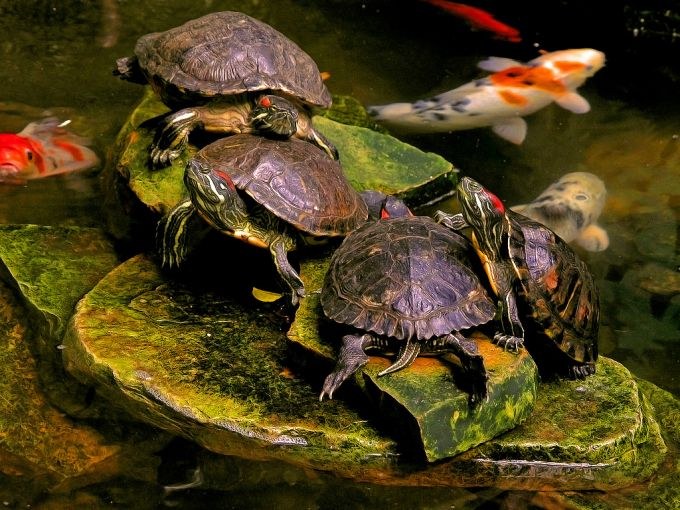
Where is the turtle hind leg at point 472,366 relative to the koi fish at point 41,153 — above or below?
above

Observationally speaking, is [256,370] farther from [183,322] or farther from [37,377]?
[37,377]

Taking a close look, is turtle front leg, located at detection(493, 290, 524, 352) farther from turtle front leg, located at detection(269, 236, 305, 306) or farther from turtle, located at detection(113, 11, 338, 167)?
turtle, located at detection(113, 11, 338, 167)

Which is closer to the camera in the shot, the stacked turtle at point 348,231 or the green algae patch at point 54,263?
the stacked turtle at point 348,231

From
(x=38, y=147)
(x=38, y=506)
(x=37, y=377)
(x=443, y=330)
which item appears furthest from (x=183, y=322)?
(x=38, y=147)

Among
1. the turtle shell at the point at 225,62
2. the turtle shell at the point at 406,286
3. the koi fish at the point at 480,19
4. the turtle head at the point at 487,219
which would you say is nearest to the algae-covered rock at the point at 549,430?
the turtle shell at the point at 406,286

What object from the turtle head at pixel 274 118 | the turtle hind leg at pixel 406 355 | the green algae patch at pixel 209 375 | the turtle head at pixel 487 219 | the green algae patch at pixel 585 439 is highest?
the turtle head at pixel 487 219

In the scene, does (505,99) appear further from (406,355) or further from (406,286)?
(406,355)

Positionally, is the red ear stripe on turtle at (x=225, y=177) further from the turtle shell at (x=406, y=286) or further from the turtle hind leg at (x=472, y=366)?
the turtle hind leg at (x=472, y=366)
